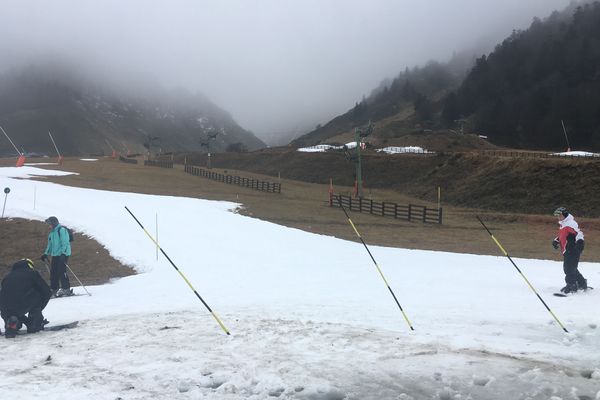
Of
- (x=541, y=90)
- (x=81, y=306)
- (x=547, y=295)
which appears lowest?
(x=81, y=306)

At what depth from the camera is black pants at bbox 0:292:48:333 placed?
31.5 feet

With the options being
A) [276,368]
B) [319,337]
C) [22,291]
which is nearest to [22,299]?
[22,291]

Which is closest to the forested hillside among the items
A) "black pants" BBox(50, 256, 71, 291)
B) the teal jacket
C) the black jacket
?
the teal jacket

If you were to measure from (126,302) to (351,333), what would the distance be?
685cm

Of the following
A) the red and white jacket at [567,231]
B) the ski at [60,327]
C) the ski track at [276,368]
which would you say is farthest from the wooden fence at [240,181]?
the ski track at [276,368]

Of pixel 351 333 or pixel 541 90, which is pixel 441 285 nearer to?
pixel 351 333

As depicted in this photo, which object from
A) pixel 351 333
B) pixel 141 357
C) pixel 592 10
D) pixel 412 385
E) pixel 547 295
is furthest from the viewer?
pixel 592 10

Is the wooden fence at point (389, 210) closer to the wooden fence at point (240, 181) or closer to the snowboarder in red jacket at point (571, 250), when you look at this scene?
the wooden fence at point (240, 181)

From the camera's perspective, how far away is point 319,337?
8727mm

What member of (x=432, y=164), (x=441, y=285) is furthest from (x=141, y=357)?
(x=432, y=164)

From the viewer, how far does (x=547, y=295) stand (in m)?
12.0

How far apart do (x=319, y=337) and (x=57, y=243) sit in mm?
9094

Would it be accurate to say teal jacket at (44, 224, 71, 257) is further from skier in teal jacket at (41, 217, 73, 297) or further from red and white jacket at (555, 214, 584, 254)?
red and white jacket at (555, 214, 584, 254)

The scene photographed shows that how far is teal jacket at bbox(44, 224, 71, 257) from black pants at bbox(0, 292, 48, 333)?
173 inches
